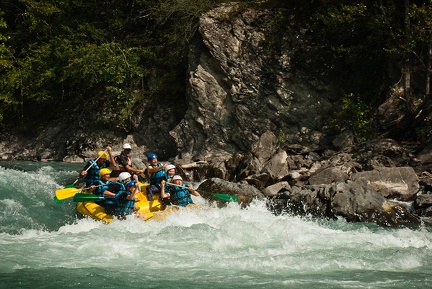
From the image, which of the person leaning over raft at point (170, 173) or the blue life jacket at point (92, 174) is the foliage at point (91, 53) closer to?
the blue life jacket at point (92, 174)

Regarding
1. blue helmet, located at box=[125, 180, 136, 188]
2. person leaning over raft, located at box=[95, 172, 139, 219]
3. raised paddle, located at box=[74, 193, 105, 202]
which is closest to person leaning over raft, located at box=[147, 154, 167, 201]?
person leaning over raft, located at box=[95, 172, 139, 219]

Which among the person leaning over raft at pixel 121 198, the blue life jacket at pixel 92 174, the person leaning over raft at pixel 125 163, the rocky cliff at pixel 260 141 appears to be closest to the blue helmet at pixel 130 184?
the person leaning over raft at pixel 121 198

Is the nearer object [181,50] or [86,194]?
[86,194]

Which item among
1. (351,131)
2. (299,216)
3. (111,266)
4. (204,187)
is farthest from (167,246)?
(351,131)

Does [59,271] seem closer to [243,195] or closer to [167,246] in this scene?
[167,246]

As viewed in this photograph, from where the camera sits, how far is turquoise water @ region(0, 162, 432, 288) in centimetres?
658

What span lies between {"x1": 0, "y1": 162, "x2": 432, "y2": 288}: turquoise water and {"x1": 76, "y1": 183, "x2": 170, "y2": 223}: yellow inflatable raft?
0.21 m

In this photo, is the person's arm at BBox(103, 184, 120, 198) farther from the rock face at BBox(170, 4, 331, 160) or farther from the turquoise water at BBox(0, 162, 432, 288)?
the rock face at BBox(170, 4, 331, 160)

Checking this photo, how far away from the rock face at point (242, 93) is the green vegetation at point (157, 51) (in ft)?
1.56

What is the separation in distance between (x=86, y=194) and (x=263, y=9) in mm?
9495

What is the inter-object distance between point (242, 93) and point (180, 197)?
6849 mm

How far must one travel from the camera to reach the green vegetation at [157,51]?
14.4m

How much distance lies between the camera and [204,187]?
39.9 ft

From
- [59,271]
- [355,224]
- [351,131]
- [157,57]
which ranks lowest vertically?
[59,271]
